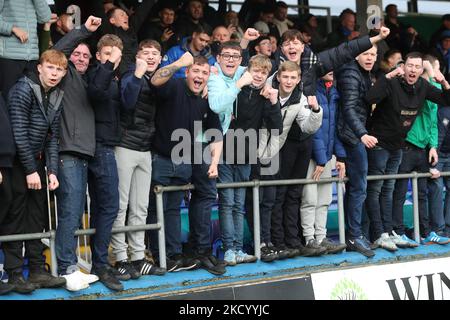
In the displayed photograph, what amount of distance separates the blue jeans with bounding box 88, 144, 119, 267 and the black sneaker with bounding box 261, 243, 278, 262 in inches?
64.9

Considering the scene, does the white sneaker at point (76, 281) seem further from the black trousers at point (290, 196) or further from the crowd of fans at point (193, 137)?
the black trousers at point (290, 196)

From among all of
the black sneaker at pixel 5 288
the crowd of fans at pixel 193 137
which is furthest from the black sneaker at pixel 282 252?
the black sneaker at pixel 5 288

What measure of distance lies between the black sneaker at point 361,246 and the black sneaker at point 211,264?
1729 millimetres

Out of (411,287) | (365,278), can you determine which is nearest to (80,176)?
(365,278)

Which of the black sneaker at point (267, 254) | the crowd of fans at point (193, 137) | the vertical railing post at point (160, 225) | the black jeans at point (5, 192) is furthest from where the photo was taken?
the black sneaker at point (267, 254)

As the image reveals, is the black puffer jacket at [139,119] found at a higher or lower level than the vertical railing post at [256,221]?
higher

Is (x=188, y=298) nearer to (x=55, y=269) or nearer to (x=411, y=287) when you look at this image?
(x=55, y=269)

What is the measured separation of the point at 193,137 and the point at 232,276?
1.27 metres

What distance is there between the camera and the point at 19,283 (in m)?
6.30

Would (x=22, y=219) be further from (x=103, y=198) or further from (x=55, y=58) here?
(x=55, y=58)

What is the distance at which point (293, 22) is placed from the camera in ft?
40.9

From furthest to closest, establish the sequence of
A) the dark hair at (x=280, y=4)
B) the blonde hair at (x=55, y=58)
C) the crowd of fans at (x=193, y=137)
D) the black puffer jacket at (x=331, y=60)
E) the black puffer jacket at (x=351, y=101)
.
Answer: the dark hair at (x=280, y=4) → the black puffer jacket at (x=351, y=101) → the black puffer jacket at (x=331, y=60) → the crowd of fans at (x=193, y=137) → the blonde hair at (x=55, y=58)

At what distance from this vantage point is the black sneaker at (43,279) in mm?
6426

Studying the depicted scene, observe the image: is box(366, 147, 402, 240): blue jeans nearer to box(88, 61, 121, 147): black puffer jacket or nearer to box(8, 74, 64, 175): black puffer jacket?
box(88, 61, 121, 147): black puffer jacket
